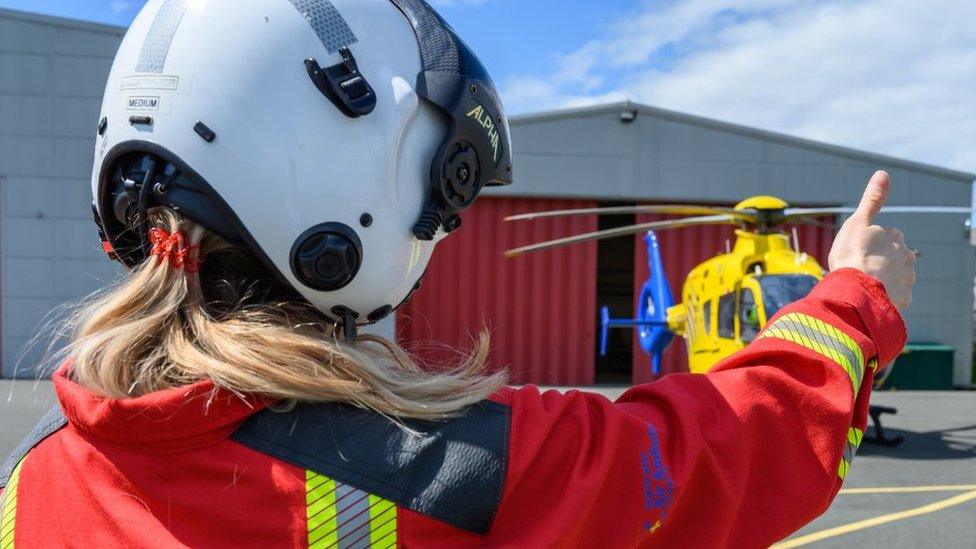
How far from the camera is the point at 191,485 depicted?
851 millimetres

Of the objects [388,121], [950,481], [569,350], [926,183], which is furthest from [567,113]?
[388,121]

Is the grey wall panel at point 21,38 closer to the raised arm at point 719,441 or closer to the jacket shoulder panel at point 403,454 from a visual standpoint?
the jacket shoulder panel at point 403,454

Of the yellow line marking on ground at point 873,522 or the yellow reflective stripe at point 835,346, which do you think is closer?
the yellow reflective stripe at point 835,346

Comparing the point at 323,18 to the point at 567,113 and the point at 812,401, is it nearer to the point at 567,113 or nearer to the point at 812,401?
the point at 812,401

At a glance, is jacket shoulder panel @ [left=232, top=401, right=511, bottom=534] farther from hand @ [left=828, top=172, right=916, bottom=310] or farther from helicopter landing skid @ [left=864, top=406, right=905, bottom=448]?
helicopter landing skid @ [left=864, top=406, right=905, bottom=448]

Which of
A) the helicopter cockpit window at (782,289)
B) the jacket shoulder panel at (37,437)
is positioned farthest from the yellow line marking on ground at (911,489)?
the jacket shoulder panel at (37,437)

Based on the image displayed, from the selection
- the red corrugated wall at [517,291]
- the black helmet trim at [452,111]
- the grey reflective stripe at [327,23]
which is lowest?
the red corrugated wall at [517,291]

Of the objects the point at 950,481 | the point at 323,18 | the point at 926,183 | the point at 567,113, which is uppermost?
the point at 567,113

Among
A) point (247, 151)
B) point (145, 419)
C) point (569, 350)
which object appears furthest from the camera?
point (569, 350)

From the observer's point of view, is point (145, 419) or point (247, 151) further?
point (247, 151)

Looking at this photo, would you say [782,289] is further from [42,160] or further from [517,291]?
[42,160]

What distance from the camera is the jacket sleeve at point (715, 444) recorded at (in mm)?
858

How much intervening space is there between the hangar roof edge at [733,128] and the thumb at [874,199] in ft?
33.8

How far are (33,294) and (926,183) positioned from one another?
14.4 meters
